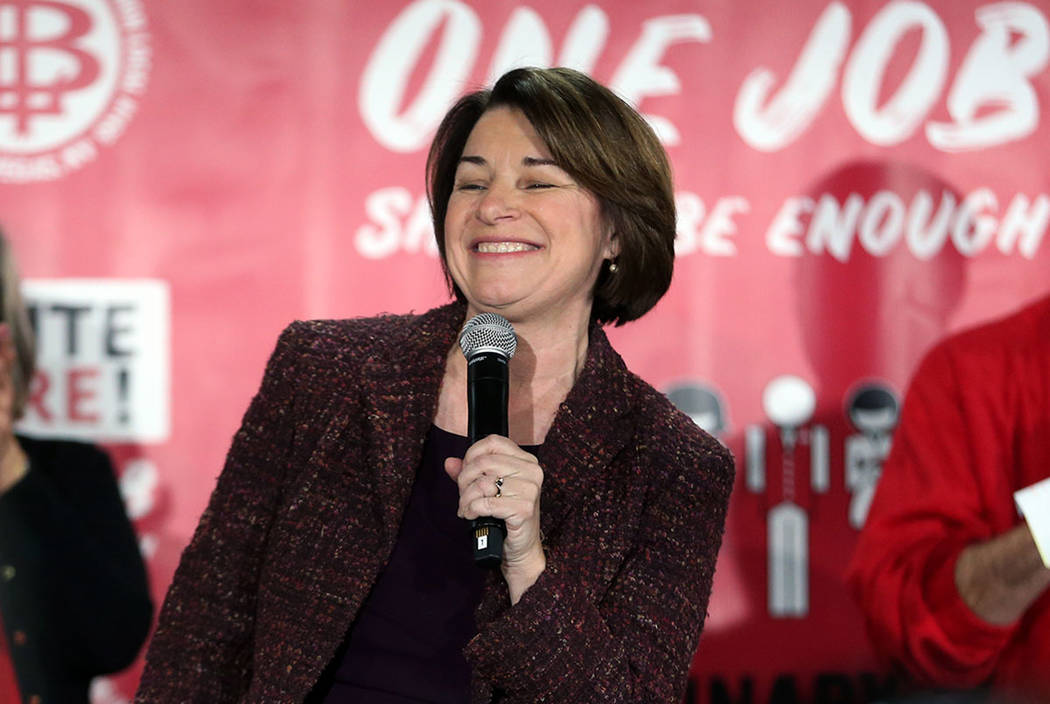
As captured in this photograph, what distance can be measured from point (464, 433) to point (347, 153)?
154cm

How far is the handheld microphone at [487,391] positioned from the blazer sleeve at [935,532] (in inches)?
46.5

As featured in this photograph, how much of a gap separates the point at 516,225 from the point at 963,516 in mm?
1195

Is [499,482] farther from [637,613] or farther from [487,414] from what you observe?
[637,613]

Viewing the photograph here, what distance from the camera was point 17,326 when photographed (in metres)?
2.94

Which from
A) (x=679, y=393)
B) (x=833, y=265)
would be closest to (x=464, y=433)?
(x=679, y=393)

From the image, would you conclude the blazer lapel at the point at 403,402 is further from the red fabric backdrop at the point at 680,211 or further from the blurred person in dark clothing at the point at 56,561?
the blurred person in dark clothing at the point at 56,561

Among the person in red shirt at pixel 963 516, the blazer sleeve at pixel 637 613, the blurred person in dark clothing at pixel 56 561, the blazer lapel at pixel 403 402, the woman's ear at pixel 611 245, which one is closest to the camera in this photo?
the blazer sleeve at pixel 637 613

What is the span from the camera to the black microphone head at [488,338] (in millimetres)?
1464

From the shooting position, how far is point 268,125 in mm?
3039

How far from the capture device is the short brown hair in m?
1.72

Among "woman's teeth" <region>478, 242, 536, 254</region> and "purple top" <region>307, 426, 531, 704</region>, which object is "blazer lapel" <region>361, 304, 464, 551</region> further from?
"woman's teeth" <region>478, 242, 536, 254</region>

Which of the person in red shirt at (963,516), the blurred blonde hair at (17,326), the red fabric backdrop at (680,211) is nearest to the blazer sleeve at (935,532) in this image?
the person in red shirt at (963,516)

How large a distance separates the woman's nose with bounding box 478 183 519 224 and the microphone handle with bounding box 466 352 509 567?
294 mm

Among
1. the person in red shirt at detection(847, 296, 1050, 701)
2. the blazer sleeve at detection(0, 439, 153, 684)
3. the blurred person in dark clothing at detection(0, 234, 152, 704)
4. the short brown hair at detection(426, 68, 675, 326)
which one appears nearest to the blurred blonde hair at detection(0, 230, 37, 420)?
the blurred person in dark clothing at detection(0, 234, 152, 704)
